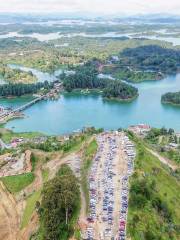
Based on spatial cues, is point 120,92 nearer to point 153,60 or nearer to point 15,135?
point 15,135

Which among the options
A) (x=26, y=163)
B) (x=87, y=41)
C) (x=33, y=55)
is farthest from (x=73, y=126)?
(x=87, y=41)

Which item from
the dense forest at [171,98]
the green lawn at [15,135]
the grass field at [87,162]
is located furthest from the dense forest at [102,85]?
the grass field at [87,162]

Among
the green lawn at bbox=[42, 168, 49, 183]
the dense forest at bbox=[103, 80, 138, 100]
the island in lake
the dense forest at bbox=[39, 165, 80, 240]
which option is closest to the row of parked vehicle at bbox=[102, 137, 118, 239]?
the dense forest at bbox=[39, 165, 80, 240]

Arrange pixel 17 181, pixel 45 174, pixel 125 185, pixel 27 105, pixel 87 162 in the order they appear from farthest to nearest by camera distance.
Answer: pixel 27 105 → pixel 45 174 → pixel 17 181 → pixel 87 162 → pixel 125 185

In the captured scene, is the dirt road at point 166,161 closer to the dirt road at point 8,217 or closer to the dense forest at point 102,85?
the dirt road at point 8,217

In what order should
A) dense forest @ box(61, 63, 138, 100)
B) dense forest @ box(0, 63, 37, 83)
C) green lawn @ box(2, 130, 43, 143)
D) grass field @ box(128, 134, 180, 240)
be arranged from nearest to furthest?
grass field @ box(128, 134, 180, 240), green lawn @ box(2, 130, 43, 143), dense forest @ box(61, 63, 138, 100), dense forest @ box(0, 63, 37, 83)

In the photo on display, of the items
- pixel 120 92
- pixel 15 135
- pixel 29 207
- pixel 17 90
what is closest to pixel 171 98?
pixel 120 92

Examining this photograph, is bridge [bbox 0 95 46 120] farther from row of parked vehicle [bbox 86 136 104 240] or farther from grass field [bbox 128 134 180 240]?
grass field [bbox 128 134 180 240]
